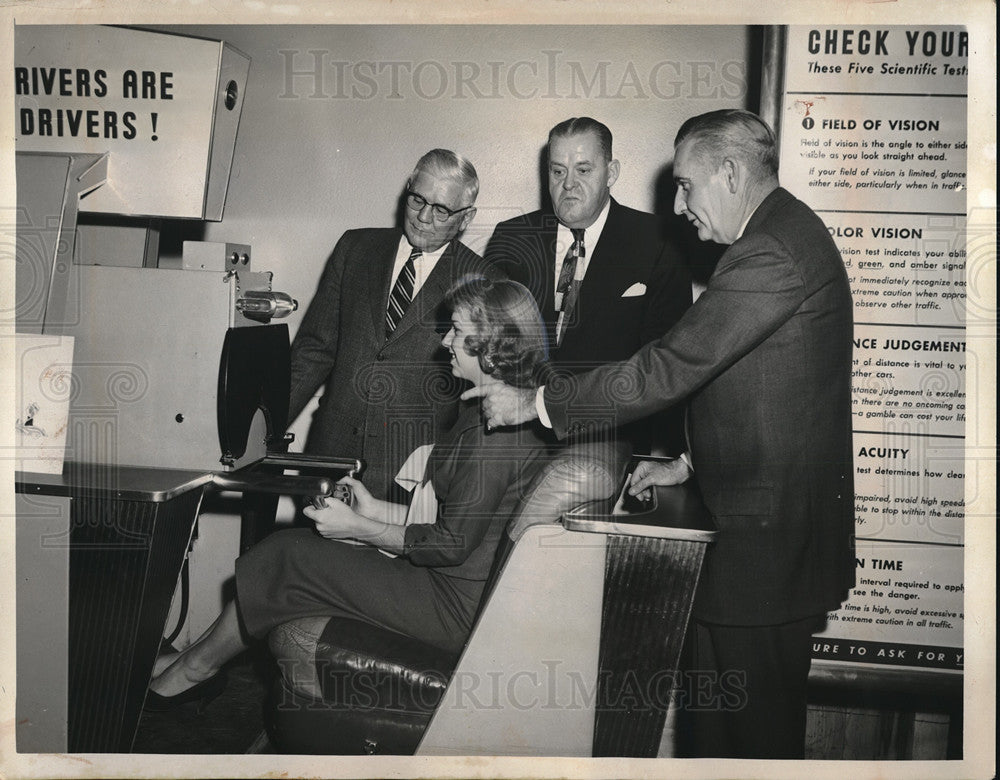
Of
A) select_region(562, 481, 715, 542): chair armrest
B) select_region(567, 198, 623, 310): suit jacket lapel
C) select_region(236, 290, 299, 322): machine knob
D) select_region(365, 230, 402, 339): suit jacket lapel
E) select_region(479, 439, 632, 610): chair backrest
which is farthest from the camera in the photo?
select_region(365, 230, 402, 339): suit jacket lapel

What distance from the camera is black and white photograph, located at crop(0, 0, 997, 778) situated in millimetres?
2168

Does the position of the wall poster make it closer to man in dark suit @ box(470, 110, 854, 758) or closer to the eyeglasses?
man in dark suit @ box(470, 110, 854, 758)

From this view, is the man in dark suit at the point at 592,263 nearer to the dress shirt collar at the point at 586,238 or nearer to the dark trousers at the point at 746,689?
the dress shirt collar at the point at 586,238

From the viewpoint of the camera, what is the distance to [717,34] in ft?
7.68

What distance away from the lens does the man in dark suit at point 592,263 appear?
2332 millimetres

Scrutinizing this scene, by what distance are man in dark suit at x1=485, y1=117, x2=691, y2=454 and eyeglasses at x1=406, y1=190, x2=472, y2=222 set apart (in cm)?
15

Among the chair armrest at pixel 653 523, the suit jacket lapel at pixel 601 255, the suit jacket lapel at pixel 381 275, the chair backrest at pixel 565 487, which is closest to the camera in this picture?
the chair armrest at pixel 653 523

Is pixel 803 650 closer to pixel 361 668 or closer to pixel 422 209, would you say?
pixel 361 668

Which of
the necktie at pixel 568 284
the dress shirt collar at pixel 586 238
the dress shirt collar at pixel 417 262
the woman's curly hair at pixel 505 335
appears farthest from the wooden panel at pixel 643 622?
the dress shirt collar at pixel 417 262

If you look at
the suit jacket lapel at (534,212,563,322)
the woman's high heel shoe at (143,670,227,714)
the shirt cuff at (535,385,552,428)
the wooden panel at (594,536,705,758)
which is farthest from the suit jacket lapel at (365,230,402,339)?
the woman's high heel shoe at (143,670,227,714)

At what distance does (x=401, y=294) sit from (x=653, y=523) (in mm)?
971

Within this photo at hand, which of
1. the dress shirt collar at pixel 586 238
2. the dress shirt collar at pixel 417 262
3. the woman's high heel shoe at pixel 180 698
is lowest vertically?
the woman's high heel shoe at pixel 180 698

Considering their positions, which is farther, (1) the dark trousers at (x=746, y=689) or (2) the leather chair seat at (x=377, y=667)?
(1) the dark trousers at (x=746, y=689)

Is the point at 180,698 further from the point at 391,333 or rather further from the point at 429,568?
the point at 391,333
